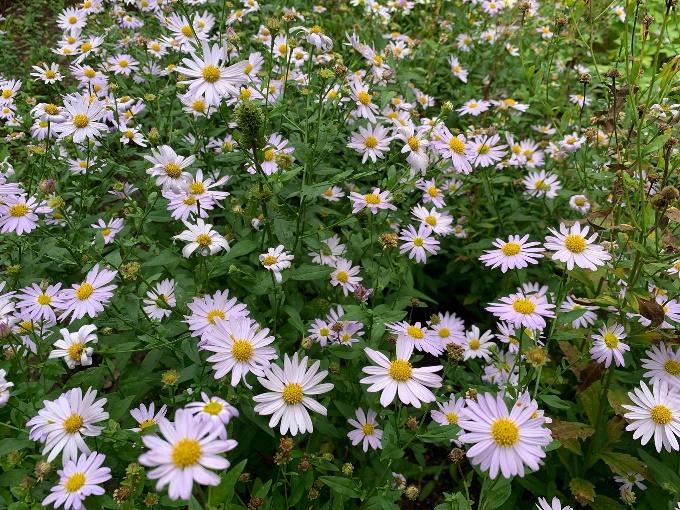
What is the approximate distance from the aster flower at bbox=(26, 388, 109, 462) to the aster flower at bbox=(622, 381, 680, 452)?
1830 millimetres

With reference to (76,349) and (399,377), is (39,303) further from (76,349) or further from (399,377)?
(399,377)

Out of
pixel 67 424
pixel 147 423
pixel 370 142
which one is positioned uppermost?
pixel 370 142

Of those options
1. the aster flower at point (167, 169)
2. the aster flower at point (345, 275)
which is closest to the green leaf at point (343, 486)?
the aster flower at point (345, 275)

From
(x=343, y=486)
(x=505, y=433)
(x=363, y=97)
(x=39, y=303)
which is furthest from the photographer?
(x=363, y=97)

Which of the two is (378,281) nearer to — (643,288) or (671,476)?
(643,288)

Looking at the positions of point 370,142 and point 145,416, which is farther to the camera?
point 370,142

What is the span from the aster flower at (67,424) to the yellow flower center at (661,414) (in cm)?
192

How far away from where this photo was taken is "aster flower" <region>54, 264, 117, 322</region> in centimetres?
204

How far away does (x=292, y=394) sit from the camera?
5.99ft

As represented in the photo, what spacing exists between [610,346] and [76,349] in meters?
2.03

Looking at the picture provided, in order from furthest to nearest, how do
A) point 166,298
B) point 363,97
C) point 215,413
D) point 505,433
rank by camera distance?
point 363,97
point 166,298
point 505,433
point 215,413

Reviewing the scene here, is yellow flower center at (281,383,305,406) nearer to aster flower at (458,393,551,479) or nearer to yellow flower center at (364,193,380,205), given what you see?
aster flower at (458,393,551,479)

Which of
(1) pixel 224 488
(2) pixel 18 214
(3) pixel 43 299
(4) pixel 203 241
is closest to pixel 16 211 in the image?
(2) pixel 18 214

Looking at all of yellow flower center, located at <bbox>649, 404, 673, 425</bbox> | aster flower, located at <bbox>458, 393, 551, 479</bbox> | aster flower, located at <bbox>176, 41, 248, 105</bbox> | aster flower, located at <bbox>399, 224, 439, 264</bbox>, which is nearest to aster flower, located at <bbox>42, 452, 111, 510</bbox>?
aster flower, located at <bbox>458, 393, 551, 479</bbox>
